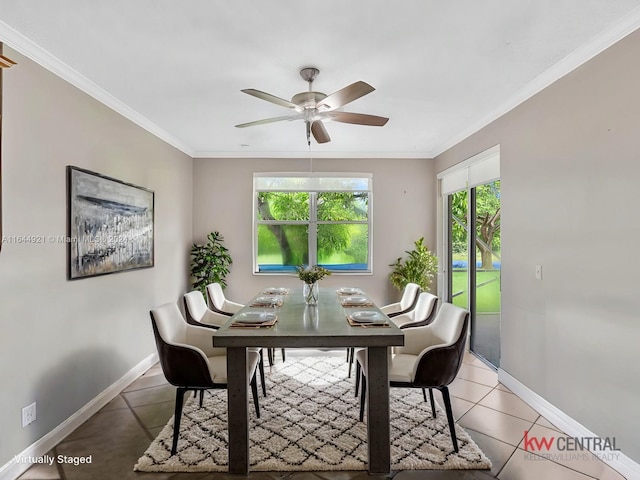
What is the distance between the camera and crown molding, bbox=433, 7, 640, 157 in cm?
208

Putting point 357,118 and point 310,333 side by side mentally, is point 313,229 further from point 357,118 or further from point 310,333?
point 310,333

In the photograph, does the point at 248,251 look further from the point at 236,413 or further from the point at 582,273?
the point at 582,273

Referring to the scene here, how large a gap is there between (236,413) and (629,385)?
2.24 meters

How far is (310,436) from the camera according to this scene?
2.51 metres

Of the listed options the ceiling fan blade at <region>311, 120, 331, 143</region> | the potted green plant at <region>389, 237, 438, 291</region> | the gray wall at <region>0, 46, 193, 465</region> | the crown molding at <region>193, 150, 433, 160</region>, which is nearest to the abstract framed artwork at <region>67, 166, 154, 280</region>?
the gray wall at <region>0, 46, 193, 465</region>

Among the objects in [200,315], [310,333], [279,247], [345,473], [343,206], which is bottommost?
[345,473]

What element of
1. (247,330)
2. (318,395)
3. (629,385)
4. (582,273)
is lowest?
(318,395)

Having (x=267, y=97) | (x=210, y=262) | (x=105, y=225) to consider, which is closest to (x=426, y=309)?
(x=267, y=97)

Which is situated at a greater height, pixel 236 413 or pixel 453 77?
pixel 453 77

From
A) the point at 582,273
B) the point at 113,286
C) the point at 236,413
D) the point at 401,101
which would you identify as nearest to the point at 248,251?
the point at 113,286

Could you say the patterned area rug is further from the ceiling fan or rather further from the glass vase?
the ceiling fan

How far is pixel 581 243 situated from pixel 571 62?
A: 48.3 inches

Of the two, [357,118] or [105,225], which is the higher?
[357,118]

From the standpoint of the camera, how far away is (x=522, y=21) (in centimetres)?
210
